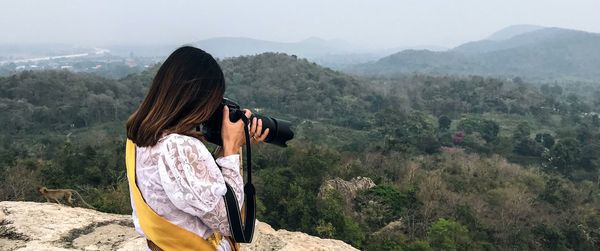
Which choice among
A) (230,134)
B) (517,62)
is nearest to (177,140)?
(230,134)

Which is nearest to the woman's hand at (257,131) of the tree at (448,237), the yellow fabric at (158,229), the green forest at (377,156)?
the yellow fabric at (158,229)

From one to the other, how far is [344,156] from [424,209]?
7028mm

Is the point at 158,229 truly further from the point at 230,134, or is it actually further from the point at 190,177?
the point at 230,134

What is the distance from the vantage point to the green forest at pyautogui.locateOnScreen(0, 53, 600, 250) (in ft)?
49.4

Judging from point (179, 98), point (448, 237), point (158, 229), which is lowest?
point (448, 237)

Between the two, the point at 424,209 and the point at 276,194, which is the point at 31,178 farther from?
the point at 424,209

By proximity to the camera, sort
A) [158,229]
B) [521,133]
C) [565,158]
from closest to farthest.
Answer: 1. [158,229]
2. [565,158]
3. [521,133]

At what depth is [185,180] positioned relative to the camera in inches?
49.7

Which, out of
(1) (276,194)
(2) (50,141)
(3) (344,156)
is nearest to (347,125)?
(3) (344,156)

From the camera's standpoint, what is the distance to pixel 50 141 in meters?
30.4

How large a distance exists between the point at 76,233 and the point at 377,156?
72.0 feet

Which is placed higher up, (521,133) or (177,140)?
(177,140)

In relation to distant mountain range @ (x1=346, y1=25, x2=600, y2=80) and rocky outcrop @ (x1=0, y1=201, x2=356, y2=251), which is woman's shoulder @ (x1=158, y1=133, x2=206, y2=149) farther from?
distant mountain range @ (x1=346, y1=25, x2=600, y2=80)

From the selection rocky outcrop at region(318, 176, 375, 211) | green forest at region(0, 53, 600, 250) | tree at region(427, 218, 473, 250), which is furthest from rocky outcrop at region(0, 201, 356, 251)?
rocky outcrop at region(318, 176, 375, 211)
